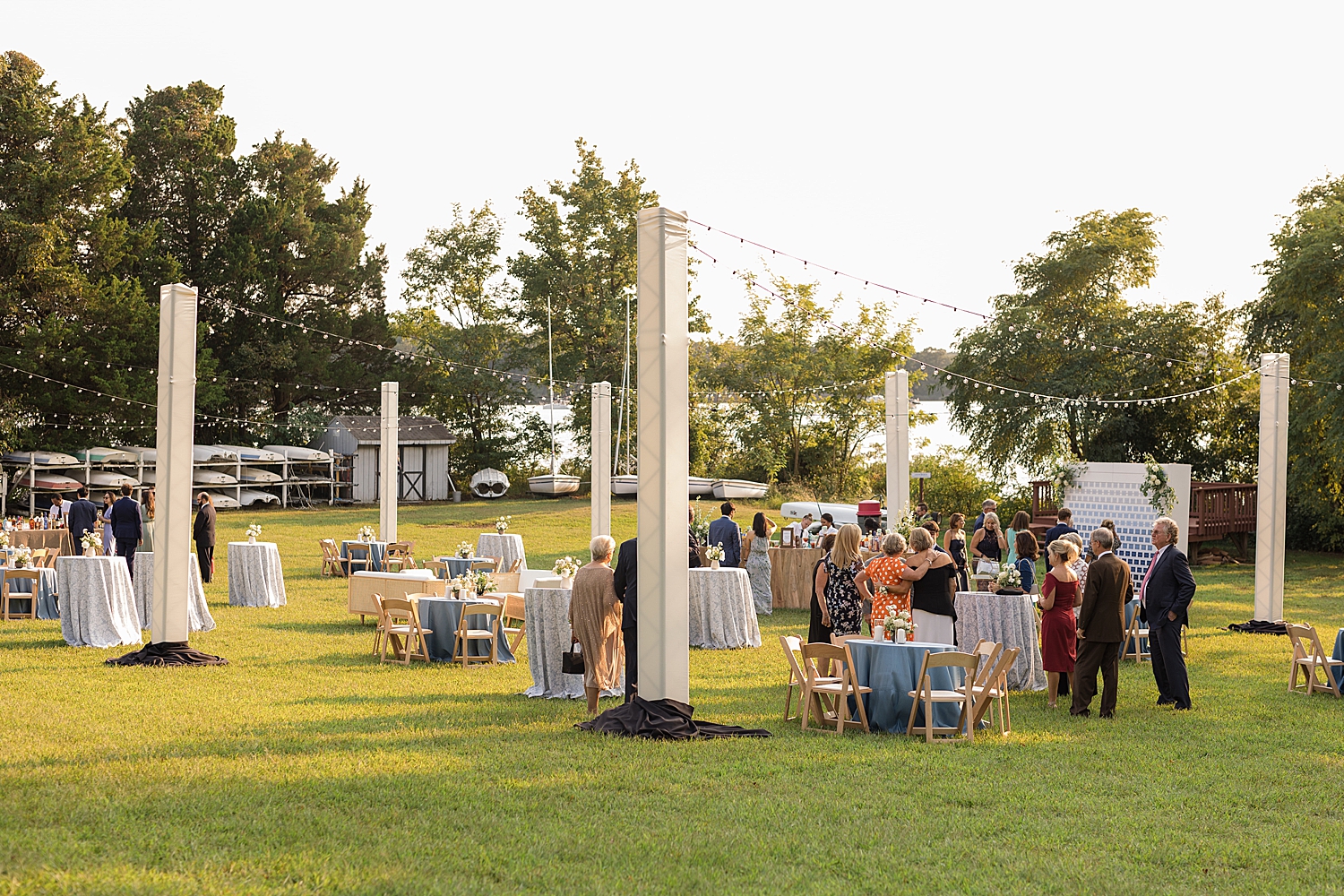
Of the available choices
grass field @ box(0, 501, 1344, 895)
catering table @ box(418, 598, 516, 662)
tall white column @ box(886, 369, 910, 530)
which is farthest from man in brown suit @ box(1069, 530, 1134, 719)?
tall white column @ box(886, 369, 910, 530)

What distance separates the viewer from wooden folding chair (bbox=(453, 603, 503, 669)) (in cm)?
1109

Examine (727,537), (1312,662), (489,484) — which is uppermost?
(489,484)

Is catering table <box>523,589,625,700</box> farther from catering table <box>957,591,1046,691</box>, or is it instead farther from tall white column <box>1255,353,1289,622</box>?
tall white column <box>1255,353,1289,622</box>

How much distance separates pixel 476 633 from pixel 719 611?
2907mm

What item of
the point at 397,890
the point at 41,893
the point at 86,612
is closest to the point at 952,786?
the point at 397,890

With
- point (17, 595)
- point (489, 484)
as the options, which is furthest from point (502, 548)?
point (489, 484)

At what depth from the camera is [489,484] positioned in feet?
141

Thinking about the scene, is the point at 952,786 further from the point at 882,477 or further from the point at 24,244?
the point at 882,477

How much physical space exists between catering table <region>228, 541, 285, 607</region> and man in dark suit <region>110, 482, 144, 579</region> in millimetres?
1810

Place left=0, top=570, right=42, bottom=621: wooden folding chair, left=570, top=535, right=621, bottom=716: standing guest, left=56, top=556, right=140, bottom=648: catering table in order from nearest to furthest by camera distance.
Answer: left=570, top=535, right=621, bottom=716: standing guest → left=56, top=556, right=140, bottom=648: catering table → left=0, top=570, right=42, bottom=621: wooden folding chair

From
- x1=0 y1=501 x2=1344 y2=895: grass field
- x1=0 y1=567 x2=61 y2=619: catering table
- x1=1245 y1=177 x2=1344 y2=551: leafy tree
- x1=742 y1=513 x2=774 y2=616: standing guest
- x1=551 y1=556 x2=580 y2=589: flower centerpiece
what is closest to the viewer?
x1=0 y1=501 x2=1344 y2=895: grass field

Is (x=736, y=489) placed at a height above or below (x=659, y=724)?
above

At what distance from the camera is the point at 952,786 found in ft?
22.1

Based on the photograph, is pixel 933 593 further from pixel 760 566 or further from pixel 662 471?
pixel 760 566
